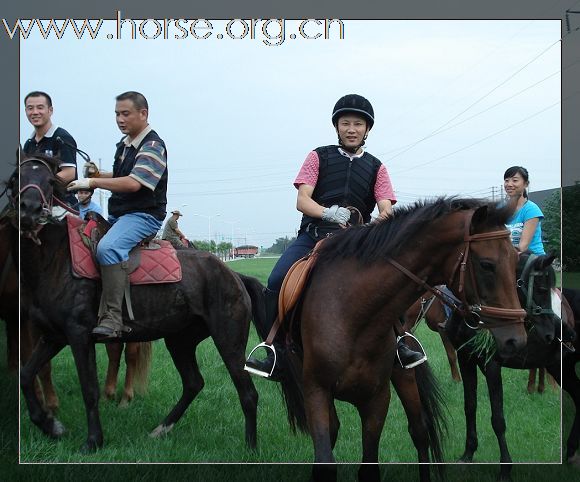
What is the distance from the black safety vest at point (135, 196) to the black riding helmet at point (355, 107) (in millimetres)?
1641

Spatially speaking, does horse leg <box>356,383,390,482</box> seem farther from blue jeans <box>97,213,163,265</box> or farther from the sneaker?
blue jeans <box>97,213,163,265</box>

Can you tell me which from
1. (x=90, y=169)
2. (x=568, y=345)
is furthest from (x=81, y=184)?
(x=568, y=345)

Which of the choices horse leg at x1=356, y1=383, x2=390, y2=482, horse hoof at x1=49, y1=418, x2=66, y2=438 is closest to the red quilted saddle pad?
horse hoof at x1=49, y1=418, x2=66, y2=438

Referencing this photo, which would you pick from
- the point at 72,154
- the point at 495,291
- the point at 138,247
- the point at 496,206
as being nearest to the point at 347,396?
the point at 495,291

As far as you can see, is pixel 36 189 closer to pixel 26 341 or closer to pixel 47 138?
pixel 47 138

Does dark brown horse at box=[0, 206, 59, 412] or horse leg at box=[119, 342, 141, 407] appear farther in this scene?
horse leg at box=[119, 342, 141, 407]

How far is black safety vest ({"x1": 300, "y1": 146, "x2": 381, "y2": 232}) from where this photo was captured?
5230 mm

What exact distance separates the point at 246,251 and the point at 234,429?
1.67 m

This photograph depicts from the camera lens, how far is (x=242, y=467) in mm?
5359

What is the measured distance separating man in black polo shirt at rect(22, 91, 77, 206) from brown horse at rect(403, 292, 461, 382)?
3741mm

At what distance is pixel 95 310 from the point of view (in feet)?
20.2

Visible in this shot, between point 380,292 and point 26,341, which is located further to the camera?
point 26,341

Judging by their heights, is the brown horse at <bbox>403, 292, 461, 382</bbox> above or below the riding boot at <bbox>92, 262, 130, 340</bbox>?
below

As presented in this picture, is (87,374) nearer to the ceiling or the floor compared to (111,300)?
nearer to the floor
